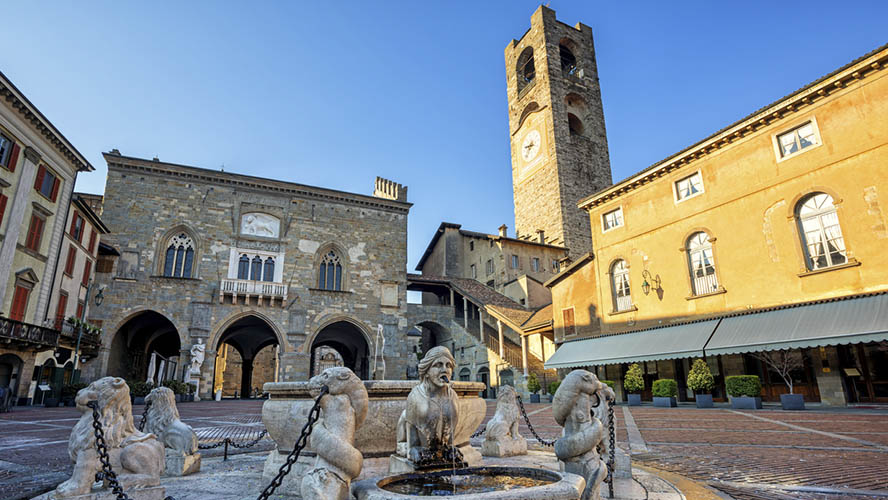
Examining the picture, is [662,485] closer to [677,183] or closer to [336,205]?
[677,183]

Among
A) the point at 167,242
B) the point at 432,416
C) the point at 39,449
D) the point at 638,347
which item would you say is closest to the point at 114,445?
the point at 432,416

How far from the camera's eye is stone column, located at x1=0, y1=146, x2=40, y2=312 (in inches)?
639

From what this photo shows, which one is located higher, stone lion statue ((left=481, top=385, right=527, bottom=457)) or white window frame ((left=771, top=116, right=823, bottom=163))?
white window frame ((left=771, top=116, right=823, bottom=163))

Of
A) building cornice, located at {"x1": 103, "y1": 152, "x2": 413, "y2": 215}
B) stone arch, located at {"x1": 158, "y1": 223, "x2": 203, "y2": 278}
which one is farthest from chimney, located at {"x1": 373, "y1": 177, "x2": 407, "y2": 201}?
stone arch, located at {"x1": 158, "y1": 223, "x2": 203, "y2": 278}

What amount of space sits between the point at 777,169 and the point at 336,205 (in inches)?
859

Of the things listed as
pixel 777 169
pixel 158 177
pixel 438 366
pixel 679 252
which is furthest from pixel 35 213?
pixel 777 169

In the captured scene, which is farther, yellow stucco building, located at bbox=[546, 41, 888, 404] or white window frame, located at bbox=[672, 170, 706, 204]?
white window frame, located at bbox=[672, 170, 706, 204]

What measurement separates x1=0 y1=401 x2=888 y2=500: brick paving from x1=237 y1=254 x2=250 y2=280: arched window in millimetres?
14568

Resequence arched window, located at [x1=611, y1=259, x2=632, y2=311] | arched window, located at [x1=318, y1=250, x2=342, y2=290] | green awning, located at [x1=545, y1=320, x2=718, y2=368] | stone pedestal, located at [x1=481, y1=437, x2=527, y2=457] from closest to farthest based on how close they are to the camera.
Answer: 1. stone pedestal, located at [x1=481, y1=437, x2=527, y2=457]
2. green awning, located at [x1=545, y1=320, x2=718, y2=368]
3. arched window, located at [x1=611, y1=259, x2=632, y2=311]
4. arched window, located at [x1=318, y1=250, x2=342, y2=290]

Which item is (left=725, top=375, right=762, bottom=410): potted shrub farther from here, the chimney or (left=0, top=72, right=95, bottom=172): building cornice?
(left=0, top=72, right=95, bottom=172): building cornice

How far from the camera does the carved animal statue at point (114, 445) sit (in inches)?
138

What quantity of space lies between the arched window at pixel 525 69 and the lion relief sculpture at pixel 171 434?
4138 centimetres

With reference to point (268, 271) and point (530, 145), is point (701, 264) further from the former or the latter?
point (530, 145)

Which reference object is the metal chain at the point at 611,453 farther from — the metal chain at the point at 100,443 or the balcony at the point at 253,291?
the balcony at the point at 253,291
